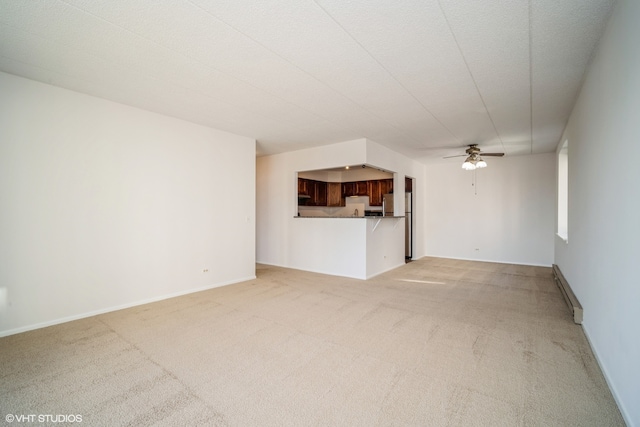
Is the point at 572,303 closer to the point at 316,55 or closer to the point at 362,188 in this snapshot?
the point at 316,55

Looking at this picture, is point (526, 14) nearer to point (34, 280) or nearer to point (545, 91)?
point (545, 91)

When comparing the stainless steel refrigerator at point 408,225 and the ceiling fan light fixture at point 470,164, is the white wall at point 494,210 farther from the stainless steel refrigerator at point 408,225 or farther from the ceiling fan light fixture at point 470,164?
the ceiling fan light fixture at point 470,164

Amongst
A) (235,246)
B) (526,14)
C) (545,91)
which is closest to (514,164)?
(545,91)

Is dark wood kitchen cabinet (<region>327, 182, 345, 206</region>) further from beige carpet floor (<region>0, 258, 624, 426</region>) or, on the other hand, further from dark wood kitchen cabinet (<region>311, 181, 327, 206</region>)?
beige carpet floor (<region>0, 258, 624, 426</region>)

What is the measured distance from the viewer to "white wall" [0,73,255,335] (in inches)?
122

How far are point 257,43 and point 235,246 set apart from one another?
142 inches

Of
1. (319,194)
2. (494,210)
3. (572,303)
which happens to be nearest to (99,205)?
(319,194)

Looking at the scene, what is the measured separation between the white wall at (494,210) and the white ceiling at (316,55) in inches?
123

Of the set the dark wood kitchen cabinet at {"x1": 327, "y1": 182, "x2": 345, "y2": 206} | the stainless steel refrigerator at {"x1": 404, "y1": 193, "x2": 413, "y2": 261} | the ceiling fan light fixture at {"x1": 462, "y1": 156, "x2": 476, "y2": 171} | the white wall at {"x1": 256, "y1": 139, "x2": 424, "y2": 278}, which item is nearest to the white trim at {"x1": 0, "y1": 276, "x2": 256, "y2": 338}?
the white wall at {"x1": 256, "y1": 139, "x2": 424, "y2": 278}

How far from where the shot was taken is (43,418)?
1.79 meters

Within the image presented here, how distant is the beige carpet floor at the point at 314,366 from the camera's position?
6.05ft

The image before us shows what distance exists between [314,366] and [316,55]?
2.67 metres

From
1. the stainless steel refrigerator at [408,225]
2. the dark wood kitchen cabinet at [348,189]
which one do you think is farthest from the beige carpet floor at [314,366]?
the dark wood kitchen cabinet at [348,189]

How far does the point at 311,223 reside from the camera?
6.31m
